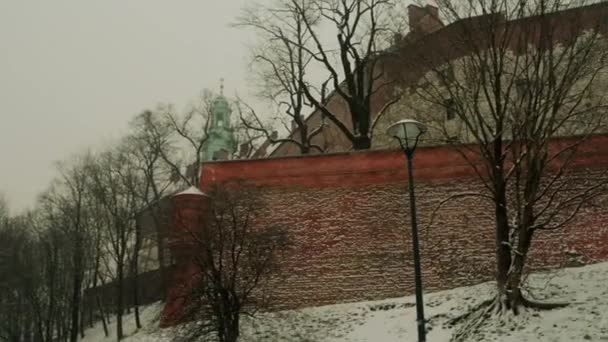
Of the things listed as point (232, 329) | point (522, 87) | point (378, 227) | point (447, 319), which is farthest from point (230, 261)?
point (522, 87)

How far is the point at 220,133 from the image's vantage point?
45812 millimetres


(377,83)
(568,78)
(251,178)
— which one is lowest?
(251,178)

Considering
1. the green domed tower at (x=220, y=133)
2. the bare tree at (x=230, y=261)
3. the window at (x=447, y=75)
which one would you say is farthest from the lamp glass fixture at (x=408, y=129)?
the green domed tower at (x=220, y=133)

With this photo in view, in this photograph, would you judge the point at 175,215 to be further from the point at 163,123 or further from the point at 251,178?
the point at 163,123

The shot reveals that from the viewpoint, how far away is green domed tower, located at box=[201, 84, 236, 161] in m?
41.2

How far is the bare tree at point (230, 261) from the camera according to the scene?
17844 mm

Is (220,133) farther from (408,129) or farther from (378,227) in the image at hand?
(408,129)

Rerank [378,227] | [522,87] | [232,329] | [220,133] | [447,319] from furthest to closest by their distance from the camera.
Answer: [220,133], [378,227], [232,329], [447,319], [522,87]

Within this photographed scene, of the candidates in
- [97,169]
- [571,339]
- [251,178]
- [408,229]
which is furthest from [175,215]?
[97,169]

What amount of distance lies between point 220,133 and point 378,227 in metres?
26.5

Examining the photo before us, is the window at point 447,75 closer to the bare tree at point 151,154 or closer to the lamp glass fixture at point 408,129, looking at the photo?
the lamp glass fixture at point 408,129

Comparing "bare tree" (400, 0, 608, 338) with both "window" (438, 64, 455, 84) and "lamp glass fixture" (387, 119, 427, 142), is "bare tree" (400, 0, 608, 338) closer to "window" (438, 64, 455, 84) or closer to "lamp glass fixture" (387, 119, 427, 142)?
"window" (438, 64, 455, 84)

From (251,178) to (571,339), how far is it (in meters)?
11.8

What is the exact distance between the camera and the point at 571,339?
12.3 metres
